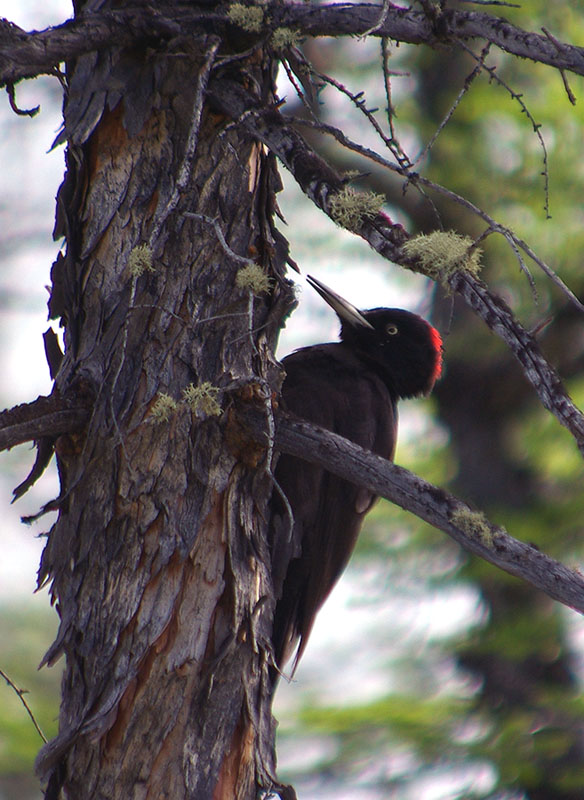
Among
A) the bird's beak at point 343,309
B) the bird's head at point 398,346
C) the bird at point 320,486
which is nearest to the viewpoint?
the bird at point 320,486

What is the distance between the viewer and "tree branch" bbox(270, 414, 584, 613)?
2225 mm

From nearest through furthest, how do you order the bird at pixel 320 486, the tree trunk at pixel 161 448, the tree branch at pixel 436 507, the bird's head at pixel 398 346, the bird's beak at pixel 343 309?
the tree branch at pixel 436 507 → the tree trunk at pixel 161 448 → the bird at pixel 320 486 → the bird's beak at pixel 343 309 → the bird's head at pixel 398 346

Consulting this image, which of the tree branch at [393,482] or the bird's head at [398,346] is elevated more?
the bird's head at [398,346]

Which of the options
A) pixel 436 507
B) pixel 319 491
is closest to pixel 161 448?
pixel 436 507

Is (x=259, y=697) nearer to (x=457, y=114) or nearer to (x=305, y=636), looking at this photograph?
(x=305, y=636)

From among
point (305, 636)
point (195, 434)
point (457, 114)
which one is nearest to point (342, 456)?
point (195, 434)

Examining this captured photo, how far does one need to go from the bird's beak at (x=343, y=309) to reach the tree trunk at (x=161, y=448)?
5.15 feet

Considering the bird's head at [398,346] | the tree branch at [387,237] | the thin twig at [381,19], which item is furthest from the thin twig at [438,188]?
the bird's head at [398,346]

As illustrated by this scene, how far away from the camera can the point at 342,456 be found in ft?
8.42

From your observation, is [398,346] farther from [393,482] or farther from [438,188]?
[438,188]

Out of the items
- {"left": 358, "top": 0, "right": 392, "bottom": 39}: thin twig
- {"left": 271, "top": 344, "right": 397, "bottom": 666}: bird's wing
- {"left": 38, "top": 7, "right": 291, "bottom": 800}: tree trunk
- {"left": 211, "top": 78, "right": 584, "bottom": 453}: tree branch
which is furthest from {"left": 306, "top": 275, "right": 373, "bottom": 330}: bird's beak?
{"left": 358, "top": 0, "right": 392, "bottom": 39}: thin twig

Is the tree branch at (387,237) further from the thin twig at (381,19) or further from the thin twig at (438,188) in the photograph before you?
the thin twig at (381,19)

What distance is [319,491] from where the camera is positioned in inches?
173

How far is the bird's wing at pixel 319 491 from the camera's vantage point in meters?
4.25
